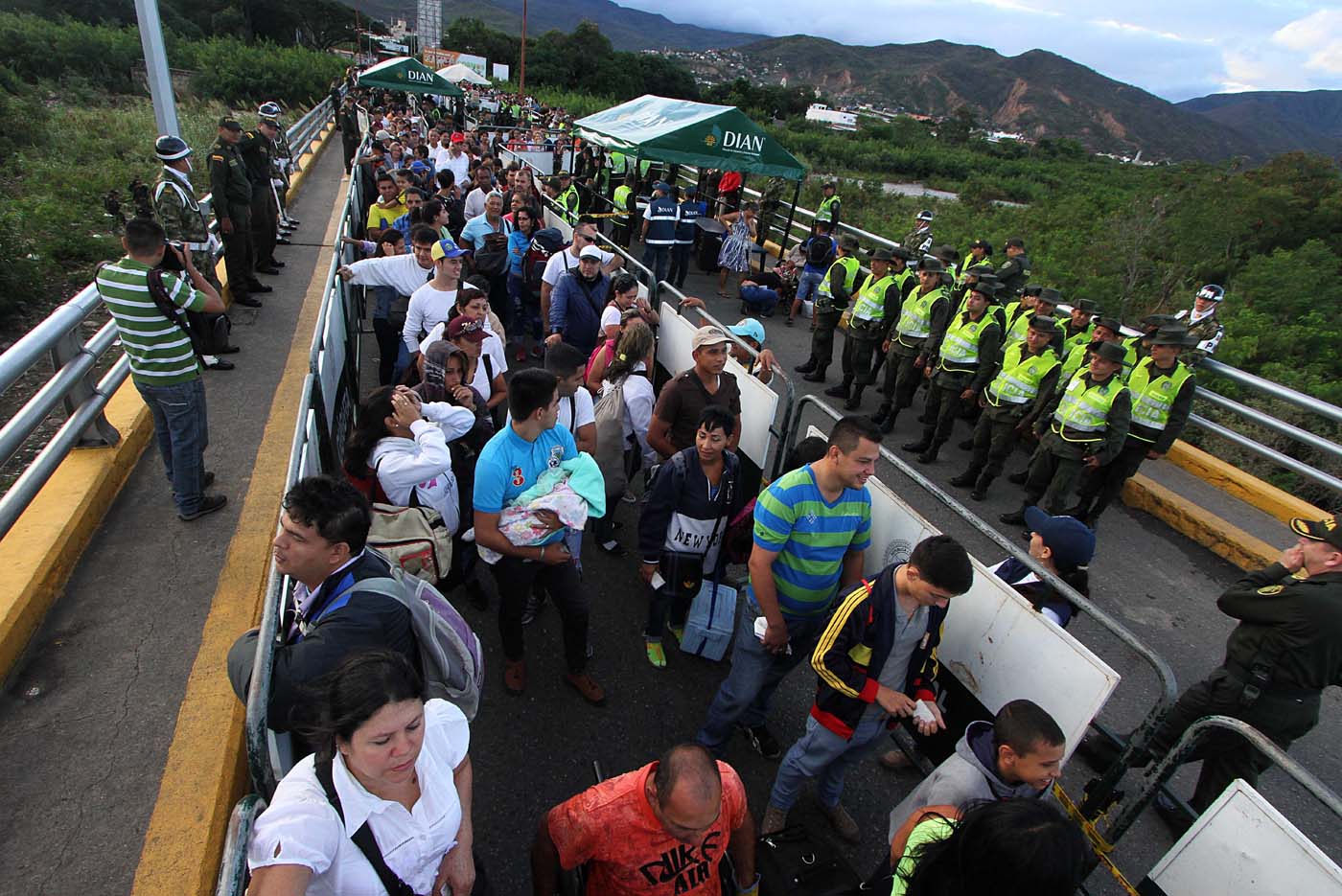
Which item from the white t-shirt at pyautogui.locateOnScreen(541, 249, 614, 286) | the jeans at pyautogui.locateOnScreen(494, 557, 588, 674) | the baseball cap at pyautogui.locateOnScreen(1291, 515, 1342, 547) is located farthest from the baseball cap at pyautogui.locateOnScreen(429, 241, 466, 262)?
the baseball cap at pyautogui.locateOnScreen(1291, 515, 1342, 547)

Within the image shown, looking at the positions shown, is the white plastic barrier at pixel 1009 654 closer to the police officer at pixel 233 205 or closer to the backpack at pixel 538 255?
the backpack at pixel 538 255

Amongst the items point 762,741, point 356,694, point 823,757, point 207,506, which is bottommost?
point 762,741

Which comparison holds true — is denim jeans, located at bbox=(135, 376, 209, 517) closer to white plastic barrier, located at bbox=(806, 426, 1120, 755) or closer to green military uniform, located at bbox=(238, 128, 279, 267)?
white plastic barrier, located at bbox=(806, 426, 1120, 755)

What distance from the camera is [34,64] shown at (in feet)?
121

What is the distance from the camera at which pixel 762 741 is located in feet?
12.4

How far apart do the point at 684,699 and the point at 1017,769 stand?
2058 mm

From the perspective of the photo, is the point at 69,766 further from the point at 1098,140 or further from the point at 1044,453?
the point at 1098,140

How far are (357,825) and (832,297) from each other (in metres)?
7.83

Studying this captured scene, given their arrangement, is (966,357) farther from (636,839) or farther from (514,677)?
(636,839)

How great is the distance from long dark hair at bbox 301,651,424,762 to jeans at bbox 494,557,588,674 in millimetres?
1716

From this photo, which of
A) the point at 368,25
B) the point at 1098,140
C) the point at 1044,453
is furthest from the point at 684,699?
the point at 1098,140

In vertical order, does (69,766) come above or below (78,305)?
below

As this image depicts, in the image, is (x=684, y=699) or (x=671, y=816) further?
(x=684, y=699)

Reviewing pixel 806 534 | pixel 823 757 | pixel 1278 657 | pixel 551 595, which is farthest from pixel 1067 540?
pixel 551 595
